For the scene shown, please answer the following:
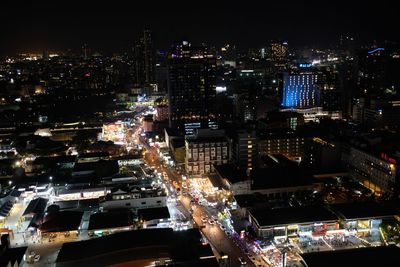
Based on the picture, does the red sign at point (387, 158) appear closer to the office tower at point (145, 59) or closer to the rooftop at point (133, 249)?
the rooftop at point (133, 249)

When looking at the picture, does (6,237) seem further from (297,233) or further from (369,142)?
(369,142)

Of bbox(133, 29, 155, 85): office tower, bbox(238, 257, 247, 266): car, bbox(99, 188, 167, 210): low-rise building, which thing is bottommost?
bbox(238, 257, 247, 266): car

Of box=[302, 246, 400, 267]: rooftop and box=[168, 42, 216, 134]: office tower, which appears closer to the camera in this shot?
box=[302, 246, 400, 267]: rooftop

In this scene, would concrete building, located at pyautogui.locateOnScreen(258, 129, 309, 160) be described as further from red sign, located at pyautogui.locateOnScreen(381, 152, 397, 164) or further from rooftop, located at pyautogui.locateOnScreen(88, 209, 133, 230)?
rooftop, located at pyautogui.locateOnScreen(88, 209, 133, 230)

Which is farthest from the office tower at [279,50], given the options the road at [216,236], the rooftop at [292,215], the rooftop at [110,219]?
the rooftop at [110,219]

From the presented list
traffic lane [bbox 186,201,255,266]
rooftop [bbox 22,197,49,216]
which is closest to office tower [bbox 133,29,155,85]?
rooftop [bbox 22,197,49,216]

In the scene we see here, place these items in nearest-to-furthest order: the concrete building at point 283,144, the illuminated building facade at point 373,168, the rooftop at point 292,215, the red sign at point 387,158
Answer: the rooftop at point 292,215, the red sign at point 387,158, the illuminated building facade at point 373,168, the concrete building at point 283,144

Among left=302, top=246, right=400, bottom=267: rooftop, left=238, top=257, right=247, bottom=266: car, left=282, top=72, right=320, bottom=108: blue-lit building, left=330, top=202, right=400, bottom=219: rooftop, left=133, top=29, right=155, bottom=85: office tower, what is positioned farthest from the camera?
left=133, top=29, right=155, bottom=85: office tower

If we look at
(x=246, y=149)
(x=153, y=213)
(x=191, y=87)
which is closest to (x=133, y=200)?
(x=153, y=213)
